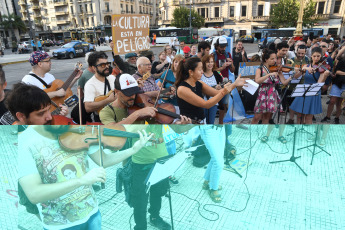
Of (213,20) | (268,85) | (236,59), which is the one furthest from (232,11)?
(268,85)

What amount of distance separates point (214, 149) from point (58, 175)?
1.02 meters

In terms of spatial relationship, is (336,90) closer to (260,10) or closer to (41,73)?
(41,73)

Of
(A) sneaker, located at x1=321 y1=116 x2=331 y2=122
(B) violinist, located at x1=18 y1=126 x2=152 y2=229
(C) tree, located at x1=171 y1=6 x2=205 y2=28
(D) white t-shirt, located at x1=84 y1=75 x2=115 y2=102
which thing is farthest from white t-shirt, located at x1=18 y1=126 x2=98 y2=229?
(C) tree, located at x1=171 y1=6 x2=205 y2=28

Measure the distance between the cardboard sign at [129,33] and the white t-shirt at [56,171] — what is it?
2551 millimetres

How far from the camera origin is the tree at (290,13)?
39844mm

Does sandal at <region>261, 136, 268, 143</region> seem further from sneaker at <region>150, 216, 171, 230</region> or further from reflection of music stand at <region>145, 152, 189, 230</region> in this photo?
sneaker at <region>150, 216, 171, 230</region>

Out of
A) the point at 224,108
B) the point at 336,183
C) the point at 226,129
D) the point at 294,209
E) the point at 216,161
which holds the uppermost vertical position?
the point at 226,129

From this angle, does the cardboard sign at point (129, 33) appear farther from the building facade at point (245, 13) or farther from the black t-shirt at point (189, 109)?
the building facade at point (245, 13)

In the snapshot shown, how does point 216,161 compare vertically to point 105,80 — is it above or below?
below

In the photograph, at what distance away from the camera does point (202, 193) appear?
159 centimetres

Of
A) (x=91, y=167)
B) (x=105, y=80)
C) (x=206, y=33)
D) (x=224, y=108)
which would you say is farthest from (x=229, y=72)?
(x=206, y=33)

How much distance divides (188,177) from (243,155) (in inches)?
16.5

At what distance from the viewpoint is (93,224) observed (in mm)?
1551

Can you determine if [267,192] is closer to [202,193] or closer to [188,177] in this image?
[202,193]
